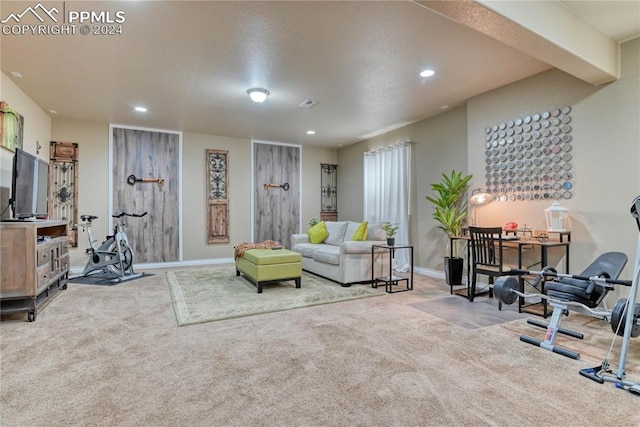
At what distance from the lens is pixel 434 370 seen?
6.97 feet

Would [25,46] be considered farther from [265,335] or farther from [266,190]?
[266,190]

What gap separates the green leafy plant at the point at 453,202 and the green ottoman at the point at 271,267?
2256mm

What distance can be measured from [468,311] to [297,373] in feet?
7.28

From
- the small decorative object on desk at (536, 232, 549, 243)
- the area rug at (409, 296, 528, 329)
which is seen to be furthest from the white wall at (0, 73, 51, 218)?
the small decorative object on desk at (536, 232, 549, 243)

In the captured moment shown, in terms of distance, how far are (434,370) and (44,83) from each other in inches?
212

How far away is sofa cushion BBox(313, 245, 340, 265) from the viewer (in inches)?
184

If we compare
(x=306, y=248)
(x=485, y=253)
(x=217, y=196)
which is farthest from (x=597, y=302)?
(x=217, y=196)

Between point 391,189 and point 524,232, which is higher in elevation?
point 391,189

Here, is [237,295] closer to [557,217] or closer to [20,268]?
[20,268]

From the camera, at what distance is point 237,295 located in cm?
398

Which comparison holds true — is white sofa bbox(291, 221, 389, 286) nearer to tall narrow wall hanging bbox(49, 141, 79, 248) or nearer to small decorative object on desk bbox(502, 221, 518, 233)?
small decorative object on desk bbox(502, 221, 518, 233)

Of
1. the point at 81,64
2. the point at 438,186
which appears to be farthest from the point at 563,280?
the point at 81,64

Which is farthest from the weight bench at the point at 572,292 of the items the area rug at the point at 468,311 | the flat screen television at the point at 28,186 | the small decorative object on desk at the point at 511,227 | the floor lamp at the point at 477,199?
the flat screen television at the point at 28,186

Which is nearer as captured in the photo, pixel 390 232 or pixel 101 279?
pixel 390 232
